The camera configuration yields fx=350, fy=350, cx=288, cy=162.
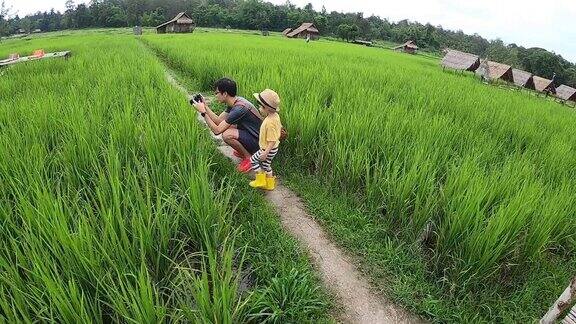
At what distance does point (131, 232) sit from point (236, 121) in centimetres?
192

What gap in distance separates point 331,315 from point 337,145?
71.0 inches

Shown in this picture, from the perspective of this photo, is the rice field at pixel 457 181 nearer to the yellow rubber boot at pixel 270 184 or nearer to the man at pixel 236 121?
the yellow rubber boot at pixel 270 184

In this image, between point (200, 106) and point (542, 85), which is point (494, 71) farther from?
point (200, 106)

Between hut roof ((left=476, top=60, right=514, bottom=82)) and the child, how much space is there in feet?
70.0

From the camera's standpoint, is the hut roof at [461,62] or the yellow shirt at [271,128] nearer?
the yellow shirt at [271,128]

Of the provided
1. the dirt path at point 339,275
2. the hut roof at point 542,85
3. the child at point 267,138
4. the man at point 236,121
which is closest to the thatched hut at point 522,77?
the hut roof at point 542,85

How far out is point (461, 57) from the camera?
74.0 ft

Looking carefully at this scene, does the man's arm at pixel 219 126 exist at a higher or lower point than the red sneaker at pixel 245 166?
higher

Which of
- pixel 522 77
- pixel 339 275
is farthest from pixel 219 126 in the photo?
pixel 522 77

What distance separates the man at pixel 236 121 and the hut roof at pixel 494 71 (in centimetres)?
2111

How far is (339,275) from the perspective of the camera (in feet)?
8.00

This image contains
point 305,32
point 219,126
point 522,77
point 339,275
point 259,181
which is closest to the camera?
point 339,275

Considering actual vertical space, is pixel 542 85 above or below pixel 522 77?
below

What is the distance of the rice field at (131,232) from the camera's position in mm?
1619
